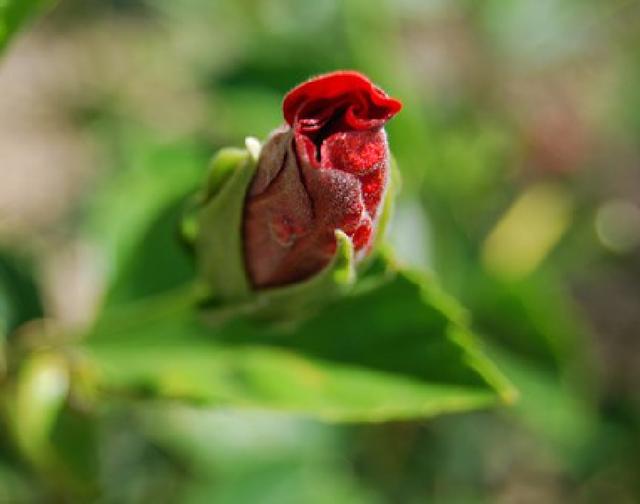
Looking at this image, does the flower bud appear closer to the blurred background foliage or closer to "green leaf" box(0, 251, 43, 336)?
the blurred background foliage

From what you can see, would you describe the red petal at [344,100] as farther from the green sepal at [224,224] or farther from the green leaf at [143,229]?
the green leaf at [143,229]

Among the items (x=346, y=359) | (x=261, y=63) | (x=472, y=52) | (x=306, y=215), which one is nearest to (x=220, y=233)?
(x=306, y=215)

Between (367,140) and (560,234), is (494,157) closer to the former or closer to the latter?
(560,234)

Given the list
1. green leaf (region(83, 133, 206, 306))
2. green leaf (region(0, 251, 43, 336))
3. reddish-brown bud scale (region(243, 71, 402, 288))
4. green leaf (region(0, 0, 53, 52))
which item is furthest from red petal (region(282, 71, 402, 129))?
green leaf (region(0, 251, 43, 336))

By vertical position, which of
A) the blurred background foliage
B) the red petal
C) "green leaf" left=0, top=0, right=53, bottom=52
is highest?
"green leaf" left=0, top=0, right=53, bottom=52

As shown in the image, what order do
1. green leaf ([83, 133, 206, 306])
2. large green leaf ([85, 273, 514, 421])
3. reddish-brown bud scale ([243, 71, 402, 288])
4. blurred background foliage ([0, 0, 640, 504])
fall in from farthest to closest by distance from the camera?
blurred background foliage ([0, 0, 640, 504])
green leaf ([83, 133, 206, 306])
large green leaf ([85, 273, 514, 421])
reddish-brown bud scale ([243, 71, 402, 288])

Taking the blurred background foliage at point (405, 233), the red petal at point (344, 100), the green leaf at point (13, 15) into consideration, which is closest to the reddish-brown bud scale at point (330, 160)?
the red petal at point (344, 100)

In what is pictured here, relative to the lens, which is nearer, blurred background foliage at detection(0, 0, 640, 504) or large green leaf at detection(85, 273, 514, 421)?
large green leaf at detection(85, 273, 514, 421)
